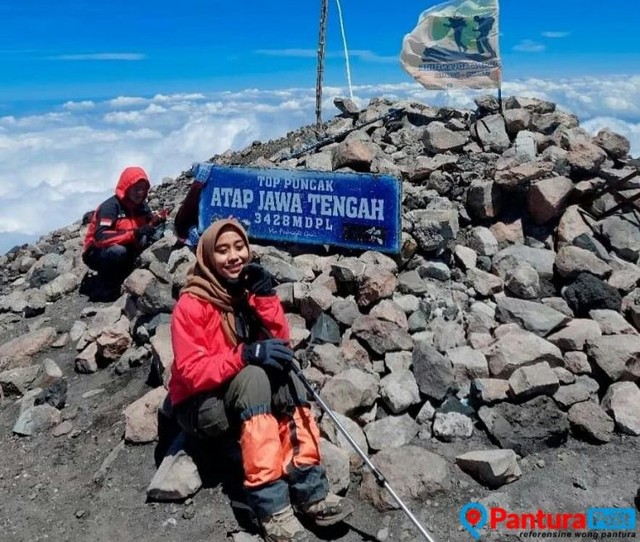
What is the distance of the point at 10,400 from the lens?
249 inches

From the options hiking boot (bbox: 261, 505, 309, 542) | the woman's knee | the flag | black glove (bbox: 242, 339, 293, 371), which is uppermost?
the flag

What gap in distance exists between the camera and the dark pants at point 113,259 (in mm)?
8234

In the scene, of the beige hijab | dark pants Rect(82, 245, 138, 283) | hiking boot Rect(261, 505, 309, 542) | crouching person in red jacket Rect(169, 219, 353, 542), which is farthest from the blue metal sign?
hiking boot Rect(261, 505, 309, 542)

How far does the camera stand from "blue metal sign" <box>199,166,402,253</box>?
22.0 feet

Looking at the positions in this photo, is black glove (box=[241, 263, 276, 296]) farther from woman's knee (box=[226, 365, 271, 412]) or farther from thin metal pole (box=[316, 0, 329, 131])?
thin metal pole (box=[316, 0, 329, 131])

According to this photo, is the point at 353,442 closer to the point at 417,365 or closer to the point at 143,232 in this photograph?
the point at 417,365

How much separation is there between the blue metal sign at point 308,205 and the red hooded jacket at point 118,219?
1173mm

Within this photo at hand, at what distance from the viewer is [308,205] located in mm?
7117

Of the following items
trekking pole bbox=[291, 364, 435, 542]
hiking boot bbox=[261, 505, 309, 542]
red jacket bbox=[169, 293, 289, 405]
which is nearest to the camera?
hiking boot bbox=[261, 505, 309, 542]

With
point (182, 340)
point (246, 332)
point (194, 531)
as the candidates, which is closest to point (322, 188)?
point (246, 332)

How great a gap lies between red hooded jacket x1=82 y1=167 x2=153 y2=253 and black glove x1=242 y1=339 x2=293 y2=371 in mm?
4808

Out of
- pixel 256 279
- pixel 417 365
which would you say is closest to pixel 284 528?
pixel 256 279

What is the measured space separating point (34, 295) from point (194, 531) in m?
5.83

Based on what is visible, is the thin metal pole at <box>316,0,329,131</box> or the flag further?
the thin metal pole at <box>316,0,329,131</box>
